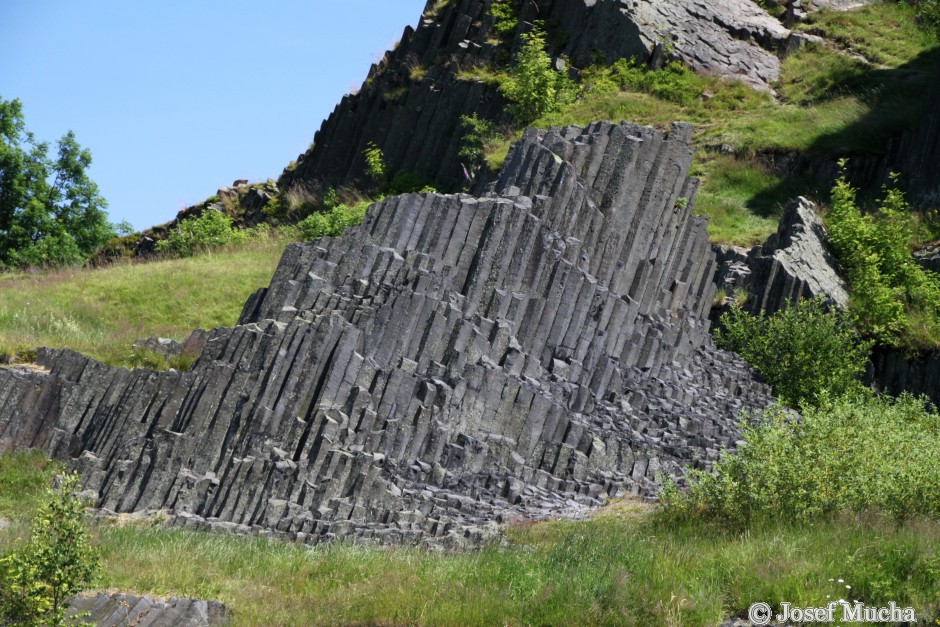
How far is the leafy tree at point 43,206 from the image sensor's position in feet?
159

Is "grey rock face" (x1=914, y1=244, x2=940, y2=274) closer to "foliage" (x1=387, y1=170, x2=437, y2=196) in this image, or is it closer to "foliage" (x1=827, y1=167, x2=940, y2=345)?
"foliage" (x1=827, y1=167, x2=940, y2=345)

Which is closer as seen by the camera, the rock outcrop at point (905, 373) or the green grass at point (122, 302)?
the green grass at point (122, 302)

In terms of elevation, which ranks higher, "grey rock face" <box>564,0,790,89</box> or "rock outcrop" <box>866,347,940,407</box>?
"grey rock face" <box>564,0,790,89</box>

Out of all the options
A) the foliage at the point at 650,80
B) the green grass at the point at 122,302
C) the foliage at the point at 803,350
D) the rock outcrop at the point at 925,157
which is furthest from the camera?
the foliage at the point at 650,80

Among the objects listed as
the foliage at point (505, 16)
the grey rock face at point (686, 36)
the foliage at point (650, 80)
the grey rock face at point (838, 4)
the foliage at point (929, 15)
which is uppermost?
the grey rock face at point (838, 4)

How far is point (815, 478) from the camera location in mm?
19000

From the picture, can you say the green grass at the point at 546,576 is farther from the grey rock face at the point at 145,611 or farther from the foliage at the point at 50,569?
the foliage at the point at 50,569

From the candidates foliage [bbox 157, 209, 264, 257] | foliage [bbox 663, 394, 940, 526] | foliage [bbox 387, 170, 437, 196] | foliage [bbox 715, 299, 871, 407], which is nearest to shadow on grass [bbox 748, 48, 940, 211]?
foliage [bbox 715, 299, 871, 407]

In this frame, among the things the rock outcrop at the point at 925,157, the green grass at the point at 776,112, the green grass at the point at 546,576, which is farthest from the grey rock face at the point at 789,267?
the green grass at the point at 546,576

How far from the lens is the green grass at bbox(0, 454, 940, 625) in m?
15.8

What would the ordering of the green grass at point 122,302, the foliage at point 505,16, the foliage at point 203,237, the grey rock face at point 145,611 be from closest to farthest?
the grey rock face at point 145,611
the green grass at point 122,302
the foliage at point 203,237
the foliage at point 505,16

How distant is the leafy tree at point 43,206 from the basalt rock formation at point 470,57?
8593 millimetres

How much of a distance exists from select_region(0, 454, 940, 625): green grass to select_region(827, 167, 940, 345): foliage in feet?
48.4

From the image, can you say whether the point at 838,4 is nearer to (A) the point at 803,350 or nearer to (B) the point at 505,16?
(B) the point at 505,16
